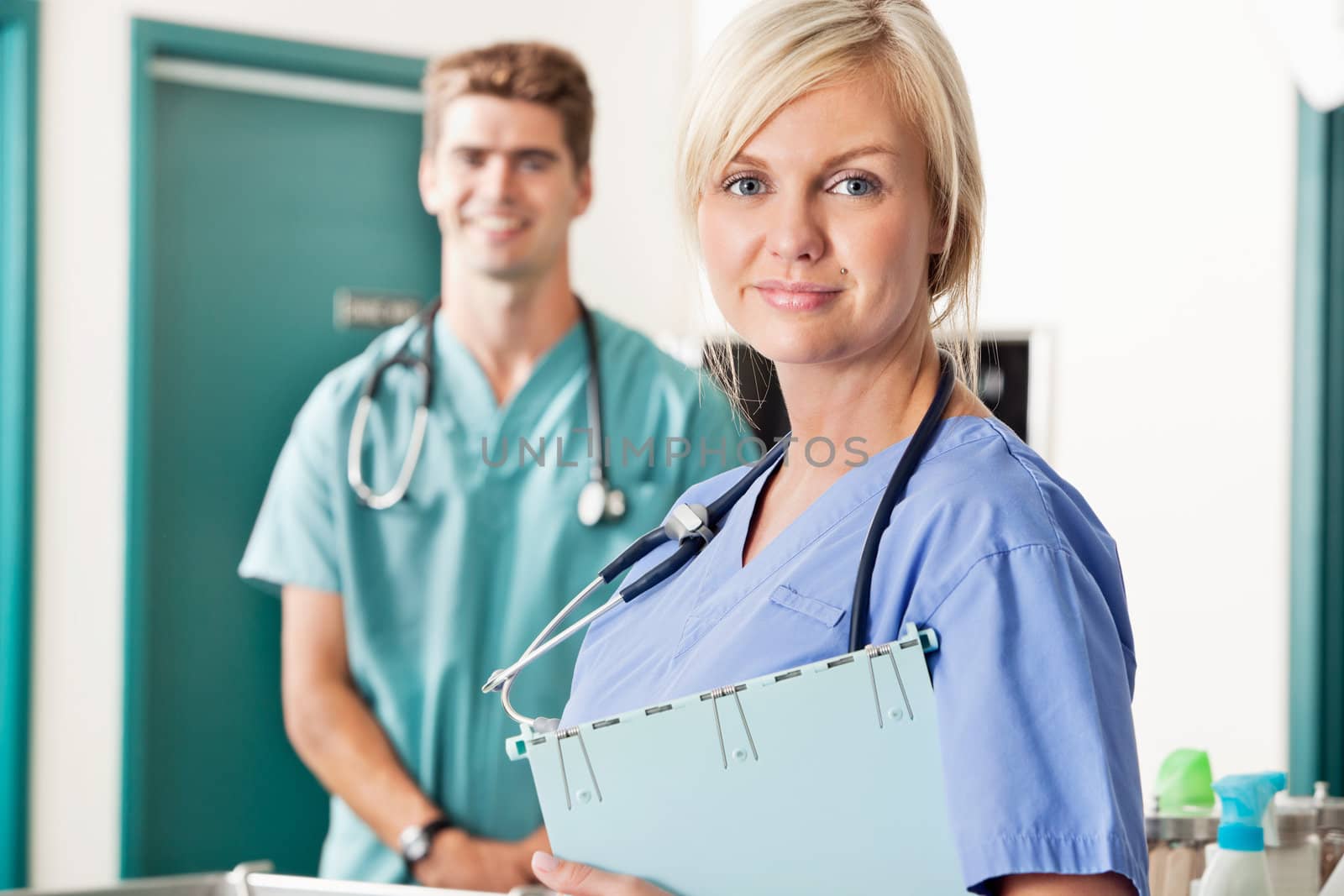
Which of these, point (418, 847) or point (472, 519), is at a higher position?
point (472, 519)

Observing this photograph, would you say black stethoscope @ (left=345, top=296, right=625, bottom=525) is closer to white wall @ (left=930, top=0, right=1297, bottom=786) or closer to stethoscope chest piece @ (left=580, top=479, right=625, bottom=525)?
stethoscope chest piece @ (left=580, top=479, right=625, bottom=525)

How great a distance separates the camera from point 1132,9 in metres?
1.68

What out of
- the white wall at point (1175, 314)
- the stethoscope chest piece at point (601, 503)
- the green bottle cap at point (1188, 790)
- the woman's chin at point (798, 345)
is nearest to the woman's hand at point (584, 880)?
the woman's chin at point (798, 345)

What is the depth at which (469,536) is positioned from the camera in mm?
1478

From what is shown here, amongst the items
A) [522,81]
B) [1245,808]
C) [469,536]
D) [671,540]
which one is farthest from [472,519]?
[1245,808]

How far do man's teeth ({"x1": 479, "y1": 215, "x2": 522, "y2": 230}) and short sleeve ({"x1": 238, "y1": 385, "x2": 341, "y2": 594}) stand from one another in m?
0.29

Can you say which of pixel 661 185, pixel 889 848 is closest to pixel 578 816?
pixel 889 848

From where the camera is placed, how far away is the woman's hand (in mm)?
650

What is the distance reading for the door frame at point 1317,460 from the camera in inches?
60.4

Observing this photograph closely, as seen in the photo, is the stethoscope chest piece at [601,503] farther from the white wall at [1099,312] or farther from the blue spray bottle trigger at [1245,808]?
the blue spray bottle trigger at [1245,808]

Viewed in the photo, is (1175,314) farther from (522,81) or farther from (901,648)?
(901,648)

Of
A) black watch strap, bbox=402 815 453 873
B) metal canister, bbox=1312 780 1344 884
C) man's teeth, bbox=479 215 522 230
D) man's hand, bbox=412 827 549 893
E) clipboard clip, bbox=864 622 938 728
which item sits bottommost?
man's hand, bbox=412 827 549 893

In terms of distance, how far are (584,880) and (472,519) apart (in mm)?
855

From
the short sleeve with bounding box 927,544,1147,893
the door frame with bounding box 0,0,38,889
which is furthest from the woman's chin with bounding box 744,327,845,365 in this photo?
the door frame with bounding box 0,0,38,889
